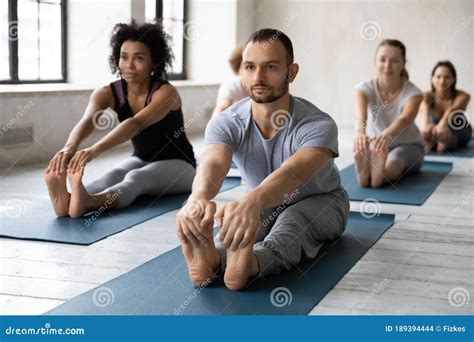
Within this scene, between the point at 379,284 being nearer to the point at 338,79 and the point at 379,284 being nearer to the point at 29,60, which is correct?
the point at 29,60

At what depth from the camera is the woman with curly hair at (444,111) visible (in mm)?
6277

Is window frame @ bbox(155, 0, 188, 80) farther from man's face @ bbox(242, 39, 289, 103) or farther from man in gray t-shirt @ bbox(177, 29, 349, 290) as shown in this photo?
man's face @ bbox(242, 39, 289, 103)

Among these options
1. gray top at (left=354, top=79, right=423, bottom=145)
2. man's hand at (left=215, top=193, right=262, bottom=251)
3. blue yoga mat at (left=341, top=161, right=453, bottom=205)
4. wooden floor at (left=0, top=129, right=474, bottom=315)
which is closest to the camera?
man's hand at (left=215, top=193, right=262, bottom=251)

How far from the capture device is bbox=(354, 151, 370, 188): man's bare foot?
4.41m

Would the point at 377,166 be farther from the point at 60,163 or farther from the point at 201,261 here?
the point at 201,261

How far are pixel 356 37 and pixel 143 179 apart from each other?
18.0ft

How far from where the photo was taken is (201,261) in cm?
235

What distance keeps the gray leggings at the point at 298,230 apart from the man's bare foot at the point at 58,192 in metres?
1.04

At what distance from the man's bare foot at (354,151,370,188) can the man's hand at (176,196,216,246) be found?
2.28 meters

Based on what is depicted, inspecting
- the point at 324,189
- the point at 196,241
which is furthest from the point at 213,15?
the point at 196,241

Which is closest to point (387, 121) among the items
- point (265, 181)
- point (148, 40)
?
point (148, 40)

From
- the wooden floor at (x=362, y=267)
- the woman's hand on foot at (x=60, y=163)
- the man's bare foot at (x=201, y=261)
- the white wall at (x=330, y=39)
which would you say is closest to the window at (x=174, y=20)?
the white wall at (x=330, y=39)

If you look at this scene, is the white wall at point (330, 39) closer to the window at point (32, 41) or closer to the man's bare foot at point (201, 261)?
the window at point (32, 41)

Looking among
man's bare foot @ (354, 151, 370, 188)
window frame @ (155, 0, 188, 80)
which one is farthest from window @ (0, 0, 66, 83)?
man's bare foot @ (354, 151, 370, 188)
